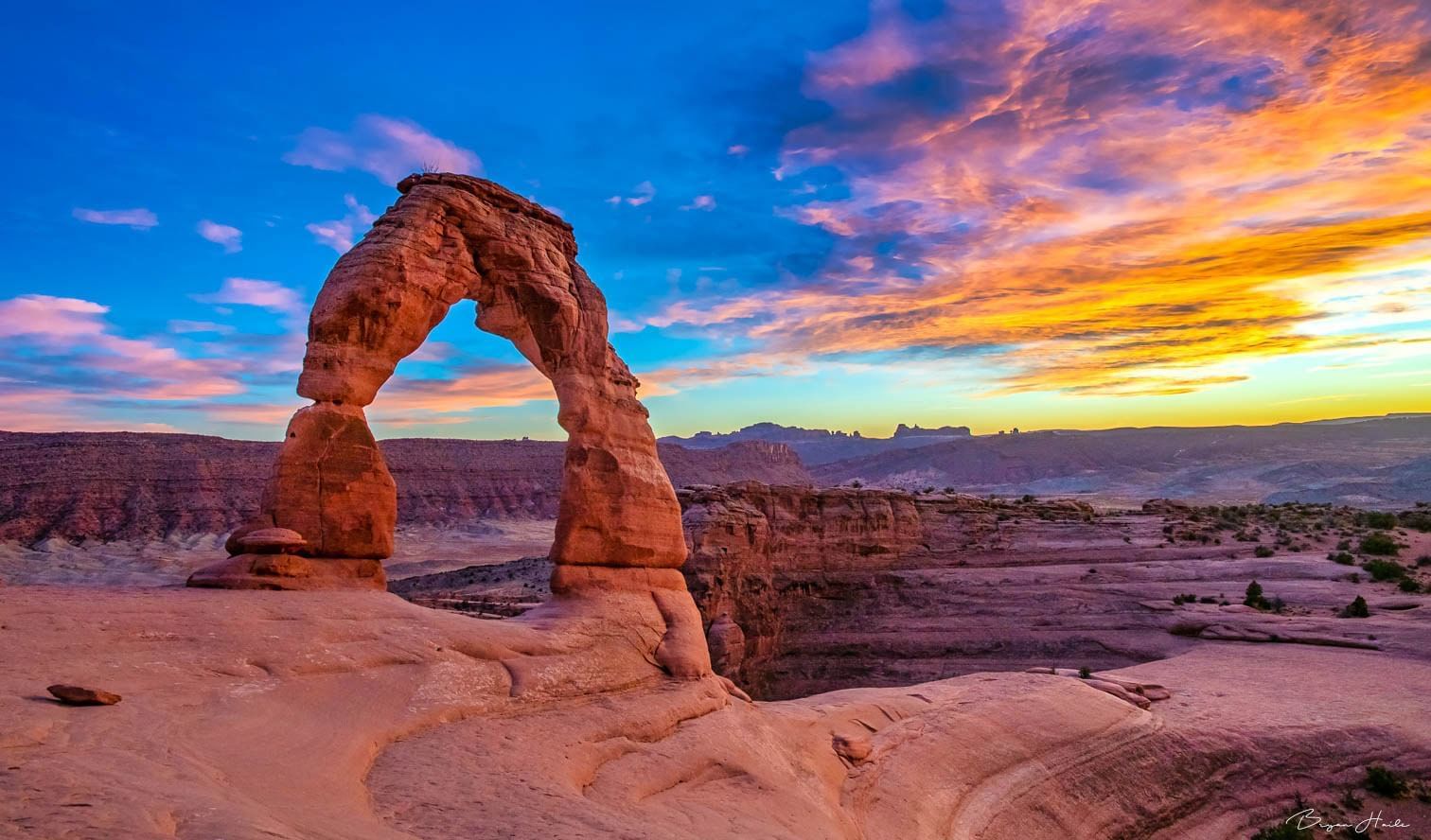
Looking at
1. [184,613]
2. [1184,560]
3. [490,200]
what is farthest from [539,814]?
[1184,560]

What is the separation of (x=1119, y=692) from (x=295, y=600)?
15.2 m

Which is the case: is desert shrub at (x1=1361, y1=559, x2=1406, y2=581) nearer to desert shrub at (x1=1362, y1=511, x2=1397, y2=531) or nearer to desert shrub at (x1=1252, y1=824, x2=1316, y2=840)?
desert shrub at (x1=1362, y1=511, x2=1397, y2=531)

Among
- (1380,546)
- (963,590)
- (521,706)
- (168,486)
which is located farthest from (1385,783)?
(168,486)

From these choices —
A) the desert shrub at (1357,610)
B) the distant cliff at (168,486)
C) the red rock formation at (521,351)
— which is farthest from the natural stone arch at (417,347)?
the distant cliff at (168,486)

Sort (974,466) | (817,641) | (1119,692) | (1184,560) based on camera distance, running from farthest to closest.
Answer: (974,466) → (1184,560) → (817,641) → (1119,692)

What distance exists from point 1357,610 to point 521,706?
988 inches

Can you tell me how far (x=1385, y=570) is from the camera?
28.4 m

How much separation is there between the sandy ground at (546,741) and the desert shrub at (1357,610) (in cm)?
705

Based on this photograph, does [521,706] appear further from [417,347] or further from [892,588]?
[892,588]

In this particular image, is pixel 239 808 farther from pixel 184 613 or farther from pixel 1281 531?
pixel 1281 531

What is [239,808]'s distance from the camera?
182 inches

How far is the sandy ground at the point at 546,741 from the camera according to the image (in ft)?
18.0

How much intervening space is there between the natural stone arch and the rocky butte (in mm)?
42

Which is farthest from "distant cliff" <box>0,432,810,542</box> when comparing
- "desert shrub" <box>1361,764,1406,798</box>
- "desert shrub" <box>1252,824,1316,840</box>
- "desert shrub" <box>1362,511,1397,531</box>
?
"desert shrub" <box>1362,511,1397,531</box>
